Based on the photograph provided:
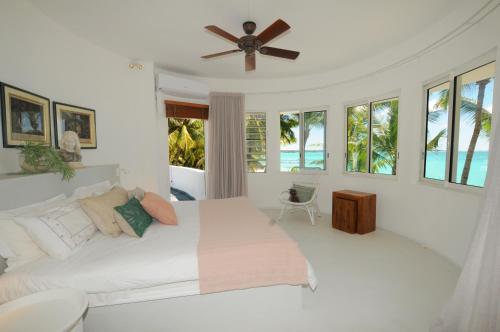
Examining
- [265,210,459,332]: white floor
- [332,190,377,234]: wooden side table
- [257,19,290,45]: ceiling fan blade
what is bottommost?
[265,210,459,332]: white floor

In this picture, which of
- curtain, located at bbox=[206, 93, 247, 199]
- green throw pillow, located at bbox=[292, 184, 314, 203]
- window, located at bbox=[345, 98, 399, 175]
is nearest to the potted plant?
curtain, located at bbox=[206, 93, 247, 199]

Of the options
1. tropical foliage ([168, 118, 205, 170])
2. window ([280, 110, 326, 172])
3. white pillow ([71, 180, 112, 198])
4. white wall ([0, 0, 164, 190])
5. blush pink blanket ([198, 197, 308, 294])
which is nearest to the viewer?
blush pink blanket ([198, 197, 308, 294])

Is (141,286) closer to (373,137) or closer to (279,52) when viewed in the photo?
(279,52)

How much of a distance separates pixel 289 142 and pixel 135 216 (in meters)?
3.60

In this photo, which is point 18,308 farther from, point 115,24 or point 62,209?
→ point 115,24

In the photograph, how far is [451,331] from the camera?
4.99 feet

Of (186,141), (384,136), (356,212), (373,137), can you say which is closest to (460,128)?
(384,136)

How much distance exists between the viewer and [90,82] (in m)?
2.96

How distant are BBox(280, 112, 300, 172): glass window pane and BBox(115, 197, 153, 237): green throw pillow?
332 cm

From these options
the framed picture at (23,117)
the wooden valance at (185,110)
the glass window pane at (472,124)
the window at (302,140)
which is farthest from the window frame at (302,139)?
the framed picture at (23,117)

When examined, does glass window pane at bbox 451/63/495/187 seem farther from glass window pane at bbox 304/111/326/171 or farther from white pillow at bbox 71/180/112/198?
white pillow at bbox 71/180/112/198

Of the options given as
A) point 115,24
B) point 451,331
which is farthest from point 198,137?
point 451,331

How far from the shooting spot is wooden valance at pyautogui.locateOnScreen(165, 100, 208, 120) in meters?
4.18

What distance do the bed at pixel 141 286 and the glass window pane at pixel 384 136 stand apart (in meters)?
2.78
